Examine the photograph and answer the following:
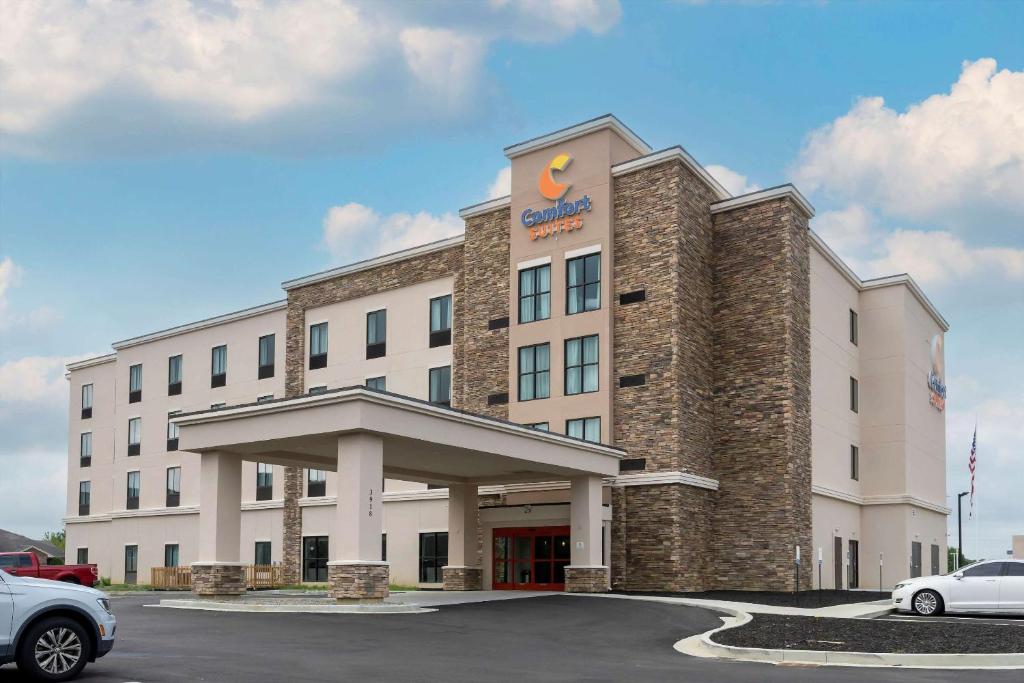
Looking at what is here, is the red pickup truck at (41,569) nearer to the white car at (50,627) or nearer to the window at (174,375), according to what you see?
the window at (174,375)

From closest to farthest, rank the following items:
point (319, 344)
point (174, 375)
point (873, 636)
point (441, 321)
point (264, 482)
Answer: point (873, 636)
point (441, 321)
point (319, 344)
point (264, 482)
point (174, 375)

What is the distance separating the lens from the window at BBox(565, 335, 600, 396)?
3888cm

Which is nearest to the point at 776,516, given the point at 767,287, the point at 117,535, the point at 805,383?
the point at 805,383

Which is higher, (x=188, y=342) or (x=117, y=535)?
(x=188, y=342)

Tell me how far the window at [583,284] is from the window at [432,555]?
428 inches

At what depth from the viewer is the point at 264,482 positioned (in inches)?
2019

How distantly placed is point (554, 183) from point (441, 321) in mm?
8193

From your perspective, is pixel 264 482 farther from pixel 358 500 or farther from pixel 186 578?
pixel 358 500

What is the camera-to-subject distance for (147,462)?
190ft

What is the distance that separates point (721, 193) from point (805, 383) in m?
7.77

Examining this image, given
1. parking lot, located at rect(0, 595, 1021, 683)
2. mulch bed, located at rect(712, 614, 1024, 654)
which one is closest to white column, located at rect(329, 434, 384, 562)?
parking lot, located at rect(0, 595, 1021, 683)

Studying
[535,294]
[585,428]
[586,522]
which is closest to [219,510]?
[586,522]

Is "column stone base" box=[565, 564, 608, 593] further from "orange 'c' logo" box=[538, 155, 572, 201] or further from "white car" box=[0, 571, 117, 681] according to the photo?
"white car" box=[0, 571, 117, 681]

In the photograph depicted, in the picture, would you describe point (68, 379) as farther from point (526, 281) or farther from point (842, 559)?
point (842, 559)
